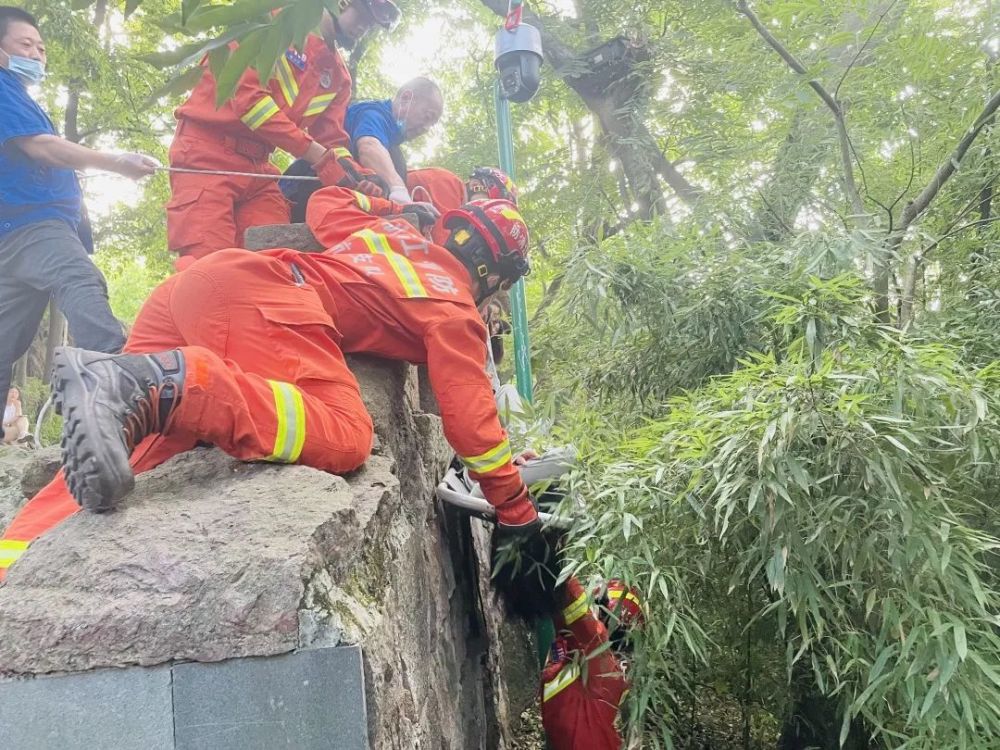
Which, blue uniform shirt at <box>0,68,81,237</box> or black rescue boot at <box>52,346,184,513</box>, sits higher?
blue uniform shirt at <box>0,68,81,237</box>

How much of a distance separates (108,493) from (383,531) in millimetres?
640

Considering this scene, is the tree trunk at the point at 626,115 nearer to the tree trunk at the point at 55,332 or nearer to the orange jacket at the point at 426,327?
the orange jacket at the point at 426,327

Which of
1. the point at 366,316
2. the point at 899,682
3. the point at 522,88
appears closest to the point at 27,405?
the point at 522,88

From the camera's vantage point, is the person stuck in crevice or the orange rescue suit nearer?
the person stuck in crevice

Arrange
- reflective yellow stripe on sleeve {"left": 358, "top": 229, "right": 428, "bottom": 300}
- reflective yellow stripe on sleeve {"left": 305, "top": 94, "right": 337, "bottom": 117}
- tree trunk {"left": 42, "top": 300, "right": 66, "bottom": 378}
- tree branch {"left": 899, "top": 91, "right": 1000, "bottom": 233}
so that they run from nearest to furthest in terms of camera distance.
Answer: reflective yellow stripe on sleeve {"left": 358, "top": 229, "right": 428, "bottom": 300}
tree branch {"left": 899, "top": 91, "right": 1000, "bottom": 233}
reflective yellow stripe on sleeve {"left": 305, "top": 94, "right": 337, "bottom": 117}
tree trunk {"left": 42, "top": 300, "right": 66, "bottom": 378}

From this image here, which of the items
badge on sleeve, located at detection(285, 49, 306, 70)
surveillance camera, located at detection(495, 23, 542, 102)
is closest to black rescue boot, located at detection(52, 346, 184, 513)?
badge on sleeve, located at detection(285, 49, 306, 70)

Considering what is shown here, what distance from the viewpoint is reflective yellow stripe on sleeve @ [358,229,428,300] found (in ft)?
8.09

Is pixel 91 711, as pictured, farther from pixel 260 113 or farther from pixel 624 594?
pixel 260 113

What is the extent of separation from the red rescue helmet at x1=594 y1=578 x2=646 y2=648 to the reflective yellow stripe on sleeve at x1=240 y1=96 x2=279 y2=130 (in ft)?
8.36

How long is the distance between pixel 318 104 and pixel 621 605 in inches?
116

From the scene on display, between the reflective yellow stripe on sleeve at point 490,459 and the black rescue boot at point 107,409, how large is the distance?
0.96m

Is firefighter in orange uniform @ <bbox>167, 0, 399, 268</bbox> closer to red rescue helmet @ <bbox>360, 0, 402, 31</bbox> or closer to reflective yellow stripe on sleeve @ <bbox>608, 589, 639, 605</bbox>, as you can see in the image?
red rescue helmet @ <bbox>360, 0, 402, 31</bbox>

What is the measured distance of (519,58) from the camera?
492 centimetres

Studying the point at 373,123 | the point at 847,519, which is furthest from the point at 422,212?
the point at 847,519
